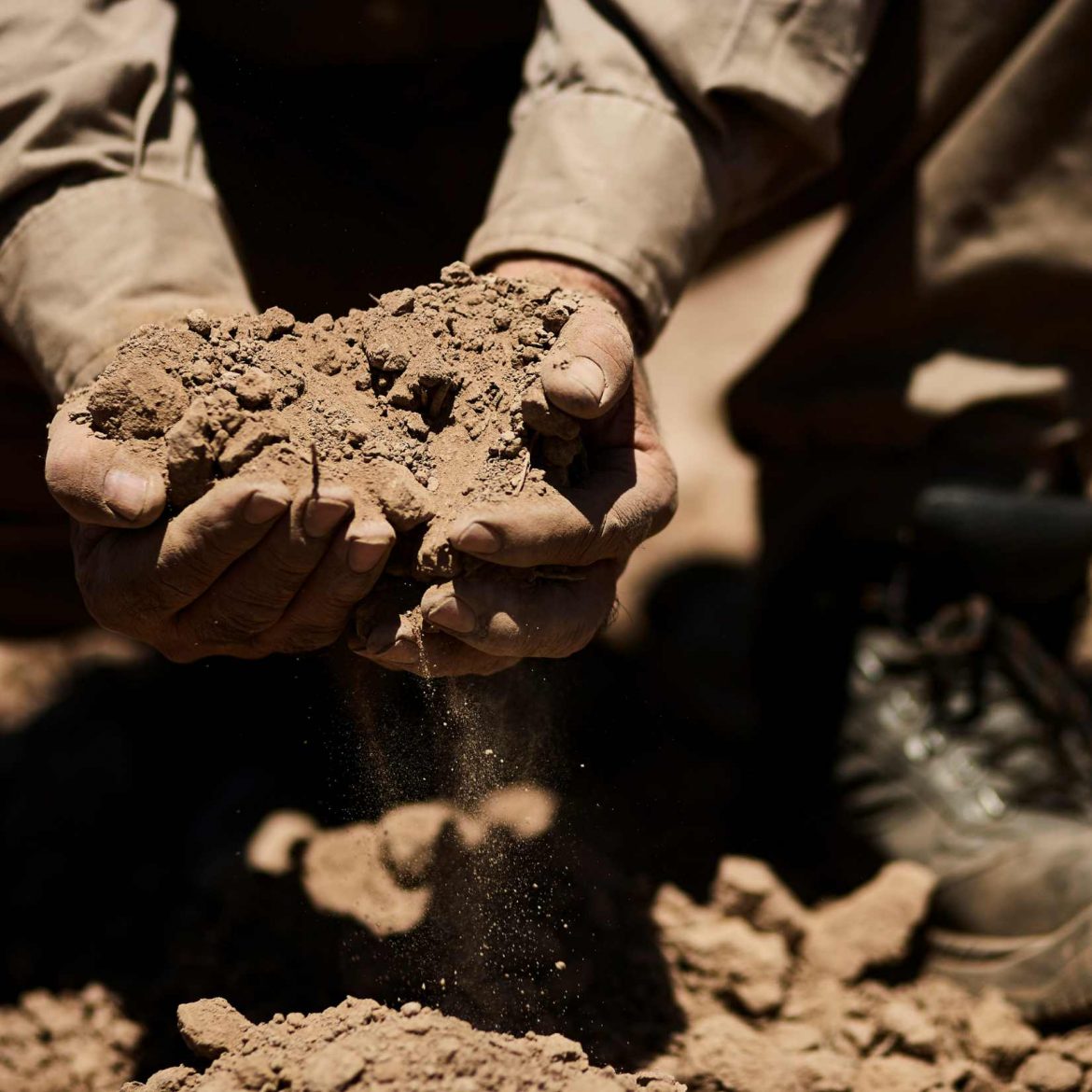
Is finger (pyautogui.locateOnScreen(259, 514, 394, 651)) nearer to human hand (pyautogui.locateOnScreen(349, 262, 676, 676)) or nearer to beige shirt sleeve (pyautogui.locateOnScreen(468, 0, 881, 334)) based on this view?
human hand (pyautogui.locateOnScreen(349, 262, 676, 676))

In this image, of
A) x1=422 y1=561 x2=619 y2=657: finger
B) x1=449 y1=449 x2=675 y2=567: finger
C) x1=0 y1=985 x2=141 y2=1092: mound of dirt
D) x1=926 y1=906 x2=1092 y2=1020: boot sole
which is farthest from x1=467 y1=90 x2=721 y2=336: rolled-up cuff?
x1=0 y1=985 x2=141 y2=1092: mound of dirt

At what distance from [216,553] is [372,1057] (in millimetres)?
525

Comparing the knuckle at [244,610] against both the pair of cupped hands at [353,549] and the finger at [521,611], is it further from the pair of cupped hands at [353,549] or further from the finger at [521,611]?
the finger at [521,611]

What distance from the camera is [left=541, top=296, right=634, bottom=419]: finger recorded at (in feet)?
4.40

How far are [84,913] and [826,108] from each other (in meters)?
1.78

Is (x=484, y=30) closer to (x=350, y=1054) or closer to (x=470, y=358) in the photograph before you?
(x=470, y=358)

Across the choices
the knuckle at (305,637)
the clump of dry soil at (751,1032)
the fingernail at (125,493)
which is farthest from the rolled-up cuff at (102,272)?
the clump of dry soil at (751,1032)

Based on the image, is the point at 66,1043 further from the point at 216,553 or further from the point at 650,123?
the point at 650,123

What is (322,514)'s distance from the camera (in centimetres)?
129

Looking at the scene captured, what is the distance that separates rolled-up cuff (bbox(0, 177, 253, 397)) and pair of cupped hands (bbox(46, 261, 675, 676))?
214mm

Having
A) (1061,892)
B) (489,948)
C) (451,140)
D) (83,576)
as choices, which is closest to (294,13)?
(451,140)

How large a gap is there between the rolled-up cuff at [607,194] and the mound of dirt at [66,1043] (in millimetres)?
1221

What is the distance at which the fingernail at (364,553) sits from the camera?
1318mm

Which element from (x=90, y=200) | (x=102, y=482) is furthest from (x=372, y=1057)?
(x=90, y=200)
